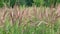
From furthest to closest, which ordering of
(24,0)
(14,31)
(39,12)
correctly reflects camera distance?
(24,0) → (39,12) → (14,31)

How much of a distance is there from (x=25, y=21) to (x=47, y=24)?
0.28 meters

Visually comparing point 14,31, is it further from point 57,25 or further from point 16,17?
point 57,25

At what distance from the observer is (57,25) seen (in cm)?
329

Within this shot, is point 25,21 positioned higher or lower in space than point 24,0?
higher

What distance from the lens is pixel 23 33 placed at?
114 inches

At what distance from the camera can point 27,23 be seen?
10.0 feet

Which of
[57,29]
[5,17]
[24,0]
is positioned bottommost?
[24,0]

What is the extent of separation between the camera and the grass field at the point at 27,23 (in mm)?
2924

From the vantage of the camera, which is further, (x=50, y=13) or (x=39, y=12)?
(x=39, y=12)

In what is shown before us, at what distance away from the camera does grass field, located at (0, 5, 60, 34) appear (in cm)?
292

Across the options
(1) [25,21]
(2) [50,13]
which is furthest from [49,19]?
(1) [25,21]

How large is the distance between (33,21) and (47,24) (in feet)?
0.65

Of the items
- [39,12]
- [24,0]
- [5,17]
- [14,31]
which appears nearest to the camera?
[14,31]

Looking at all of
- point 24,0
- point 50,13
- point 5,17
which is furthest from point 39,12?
point 24,0
